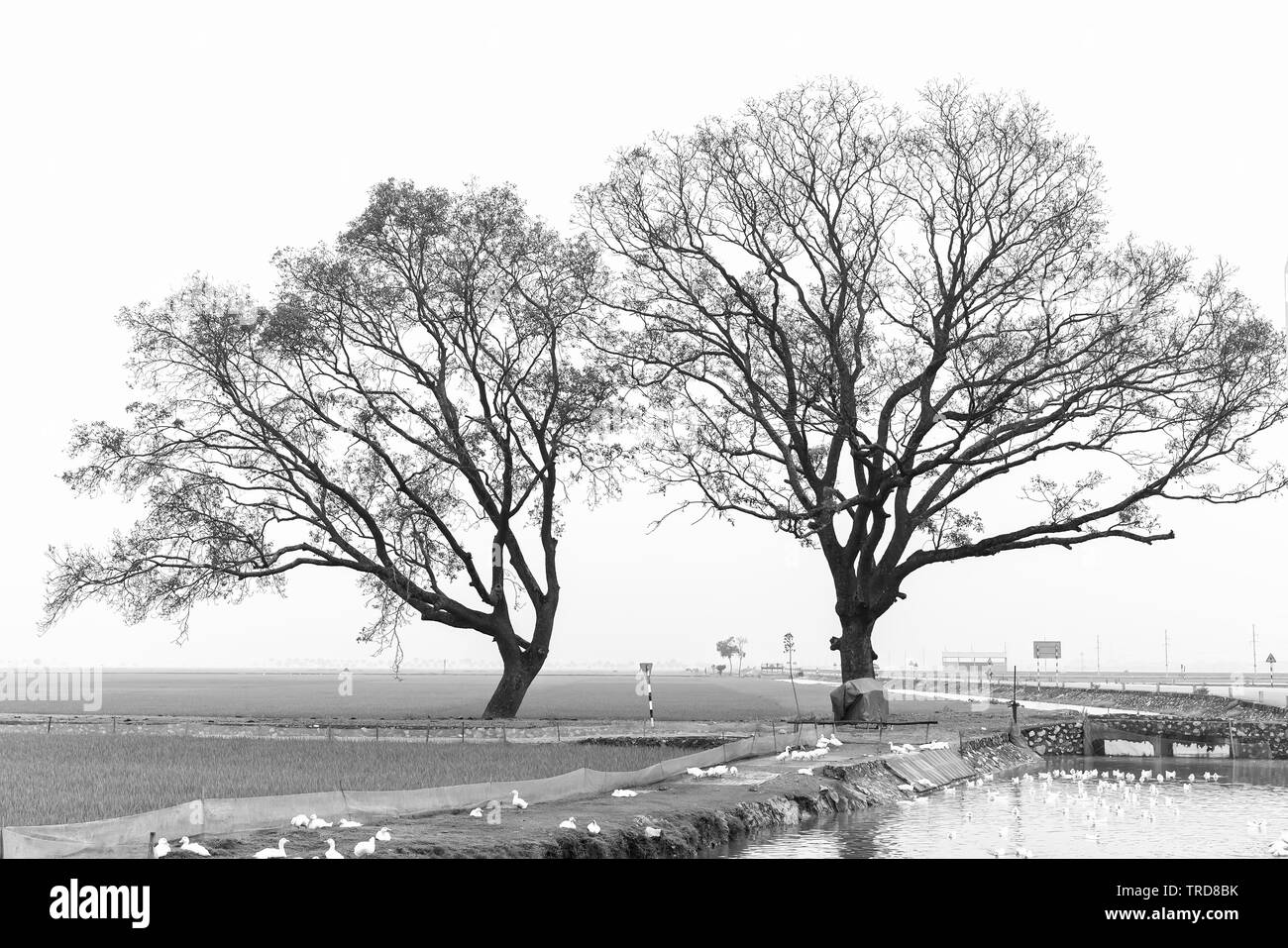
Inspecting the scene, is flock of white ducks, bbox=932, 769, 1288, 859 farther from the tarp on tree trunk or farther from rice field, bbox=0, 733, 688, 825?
rice field, bbox=0, 733, 688, 825

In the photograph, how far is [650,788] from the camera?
55.2 ft

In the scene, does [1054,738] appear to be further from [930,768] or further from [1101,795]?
[1101,795]

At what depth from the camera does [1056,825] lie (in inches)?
665

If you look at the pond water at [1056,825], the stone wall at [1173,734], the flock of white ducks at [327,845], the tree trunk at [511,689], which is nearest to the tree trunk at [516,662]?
the tree trunk at [511,689]

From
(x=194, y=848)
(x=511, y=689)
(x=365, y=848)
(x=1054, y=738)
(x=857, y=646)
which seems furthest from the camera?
(x=511, y=689)

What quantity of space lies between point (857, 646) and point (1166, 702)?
18.5 metres

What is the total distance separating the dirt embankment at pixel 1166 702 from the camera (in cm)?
3762

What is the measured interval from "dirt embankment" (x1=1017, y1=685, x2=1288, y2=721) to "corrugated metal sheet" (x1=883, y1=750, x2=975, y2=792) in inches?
499

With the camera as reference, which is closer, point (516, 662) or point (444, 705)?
point (516, 662)

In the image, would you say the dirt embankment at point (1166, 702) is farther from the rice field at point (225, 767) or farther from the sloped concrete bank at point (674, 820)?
the rice field at point (225, 767)

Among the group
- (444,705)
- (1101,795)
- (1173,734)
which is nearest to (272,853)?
(1101,795)
